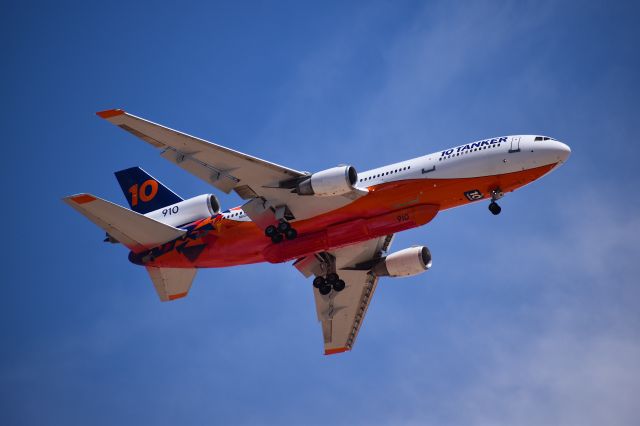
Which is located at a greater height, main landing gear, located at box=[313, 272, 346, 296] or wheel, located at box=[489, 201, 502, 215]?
wheel, located at box=[489, 201, 502, 215]

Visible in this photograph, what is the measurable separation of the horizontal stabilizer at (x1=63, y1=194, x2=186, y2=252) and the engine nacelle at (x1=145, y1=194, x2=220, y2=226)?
44.6 inches

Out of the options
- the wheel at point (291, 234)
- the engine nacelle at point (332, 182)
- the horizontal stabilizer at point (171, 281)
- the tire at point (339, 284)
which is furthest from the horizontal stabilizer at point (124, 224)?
the tire at point (339, 284)

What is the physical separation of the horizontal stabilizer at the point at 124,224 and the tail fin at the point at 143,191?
3266mm

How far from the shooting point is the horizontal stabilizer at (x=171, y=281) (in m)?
51.7

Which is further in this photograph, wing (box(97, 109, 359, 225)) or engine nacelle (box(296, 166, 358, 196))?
wing (box(97, 109, 359, 225))

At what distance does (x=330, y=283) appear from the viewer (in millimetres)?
52938

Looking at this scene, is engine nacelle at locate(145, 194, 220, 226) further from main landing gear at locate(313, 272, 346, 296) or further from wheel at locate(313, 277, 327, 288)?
main landing gear at locate(313, 272, 346, 296)

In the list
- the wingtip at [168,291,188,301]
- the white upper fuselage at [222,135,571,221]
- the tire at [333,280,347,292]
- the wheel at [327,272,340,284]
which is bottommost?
the wingtip at [168,291,188,301]

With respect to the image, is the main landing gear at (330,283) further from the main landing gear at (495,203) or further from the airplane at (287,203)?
the main landing gear at (495,203)

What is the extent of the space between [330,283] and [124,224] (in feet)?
41.7

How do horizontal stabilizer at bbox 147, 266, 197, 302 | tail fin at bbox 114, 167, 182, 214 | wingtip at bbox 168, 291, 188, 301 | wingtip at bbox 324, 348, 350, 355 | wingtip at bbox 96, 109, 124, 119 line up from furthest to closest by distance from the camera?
wingtip at bbox 324, 348, 350, 355
tail fin at bbox 114, 167, 182, 214
wingtip at bbox 168, 291, 188, 301
horizontal stabilizer at bbox 147, 266, 197, 302
wingtip at bbox 96, 109, 124, 119

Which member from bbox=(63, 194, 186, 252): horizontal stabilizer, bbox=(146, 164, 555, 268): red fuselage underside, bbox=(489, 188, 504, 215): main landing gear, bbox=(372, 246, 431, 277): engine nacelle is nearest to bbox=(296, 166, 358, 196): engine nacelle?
bbox=(146, 164, 555, 268): red fuselage underside

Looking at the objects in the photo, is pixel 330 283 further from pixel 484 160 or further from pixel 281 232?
pixel 484 160

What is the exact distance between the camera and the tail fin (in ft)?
173
